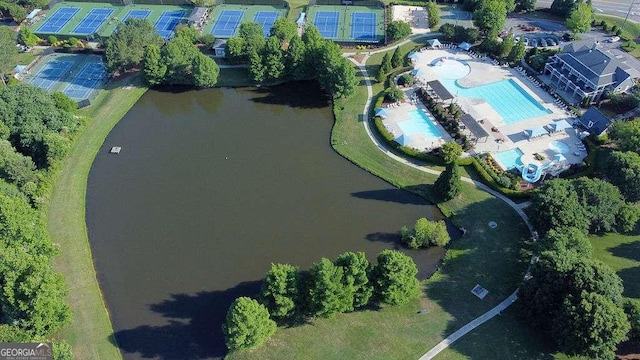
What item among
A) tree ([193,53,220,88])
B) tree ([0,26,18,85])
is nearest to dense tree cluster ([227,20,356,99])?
tree ([193,53,220,88])

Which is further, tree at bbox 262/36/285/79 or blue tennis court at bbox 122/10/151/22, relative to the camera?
blue tennis court at bbox 122/10/151/22

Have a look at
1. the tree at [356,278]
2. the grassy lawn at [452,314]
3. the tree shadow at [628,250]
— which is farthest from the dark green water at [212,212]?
the tree shadow at [628,250]

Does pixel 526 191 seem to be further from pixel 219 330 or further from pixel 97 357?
pixel 97 357

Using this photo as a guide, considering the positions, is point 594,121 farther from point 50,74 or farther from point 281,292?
point 50,74

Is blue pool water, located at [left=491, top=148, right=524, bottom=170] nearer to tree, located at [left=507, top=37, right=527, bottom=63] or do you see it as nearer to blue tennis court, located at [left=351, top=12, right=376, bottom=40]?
tree, located at [left=507, top=37, right=527, bottom=63]

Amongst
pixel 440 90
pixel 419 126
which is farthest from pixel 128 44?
pixel 440 90

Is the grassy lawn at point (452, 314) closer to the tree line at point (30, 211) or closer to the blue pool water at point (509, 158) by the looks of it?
the blue pool water at point (509, 158)
